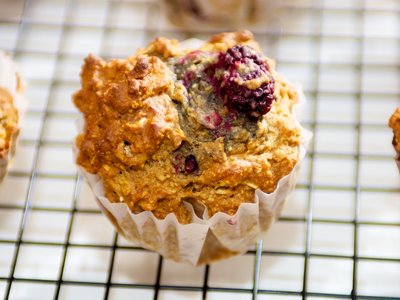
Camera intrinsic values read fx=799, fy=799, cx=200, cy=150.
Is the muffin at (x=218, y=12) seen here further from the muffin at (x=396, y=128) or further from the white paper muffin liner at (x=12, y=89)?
the muffin at (x=396, y=128)

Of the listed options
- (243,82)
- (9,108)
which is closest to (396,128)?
(243,82)

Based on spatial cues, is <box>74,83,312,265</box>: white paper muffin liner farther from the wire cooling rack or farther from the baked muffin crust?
the baked muffin crust

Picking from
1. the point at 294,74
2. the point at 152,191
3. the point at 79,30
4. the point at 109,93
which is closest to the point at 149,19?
the point at 79,30

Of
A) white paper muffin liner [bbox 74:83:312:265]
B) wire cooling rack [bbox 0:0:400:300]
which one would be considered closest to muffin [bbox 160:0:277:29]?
wire cooling rack [bbox 0:0:400:300]

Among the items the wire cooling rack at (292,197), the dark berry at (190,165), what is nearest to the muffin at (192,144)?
the dark berry at (190,165)

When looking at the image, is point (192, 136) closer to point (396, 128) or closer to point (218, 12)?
point (396, 128)

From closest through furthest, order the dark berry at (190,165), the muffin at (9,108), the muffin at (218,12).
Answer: the dark berry at (190,165) → the muffin at (9,108) → the muffin at (218,12)
